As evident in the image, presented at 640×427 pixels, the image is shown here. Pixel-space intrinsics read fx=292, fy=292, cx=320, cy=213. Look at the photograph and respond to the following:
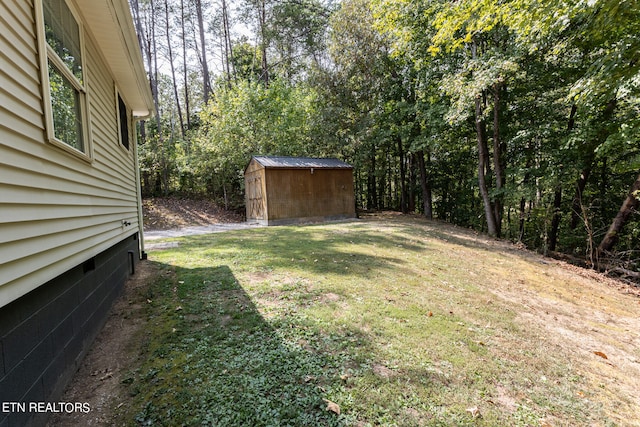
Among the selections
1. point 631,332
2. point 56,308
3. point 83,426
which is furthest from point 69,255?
point 631,332

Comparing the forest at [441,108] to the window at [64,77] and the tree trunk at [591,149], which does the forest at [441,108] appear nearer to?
the tree trunk at [591,149]

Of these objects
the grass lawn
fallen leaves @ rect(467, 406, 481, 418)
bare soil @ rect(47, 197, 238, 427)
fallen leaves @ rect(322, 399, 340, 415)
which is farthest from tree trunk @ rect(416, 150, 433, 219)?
fallen leaves @ rect(322, 399, 340, 415)

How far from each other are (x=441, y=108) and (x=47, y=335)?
1283 centimetres

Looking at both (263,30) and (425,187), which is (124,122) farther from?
(263,30)

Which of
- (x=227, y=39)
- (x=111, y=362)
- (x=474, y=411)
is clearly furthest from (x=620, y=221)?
(x=227, y=39)

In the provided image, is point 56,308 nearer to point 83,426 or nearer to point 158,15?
point 83,426

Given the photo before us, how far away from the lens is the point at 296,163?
42.8 feet

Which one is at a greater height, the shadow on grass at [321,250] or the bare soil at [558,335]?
the shadow on grass at [321,250]

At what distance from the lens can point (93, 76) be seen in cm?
329

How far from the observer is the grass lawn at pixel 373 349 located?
188 cm

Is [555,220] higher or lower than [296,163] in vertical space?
lower

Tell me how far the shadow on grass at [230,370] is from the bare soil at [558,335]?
0.18 m

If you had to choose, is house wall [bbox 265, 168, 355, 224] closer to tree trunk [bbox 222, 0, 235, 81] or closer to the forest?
the forest

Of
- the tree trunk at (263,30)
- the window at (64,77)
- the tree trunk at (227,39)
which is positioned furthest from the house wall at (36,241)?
the tree trunk at (227,39)
